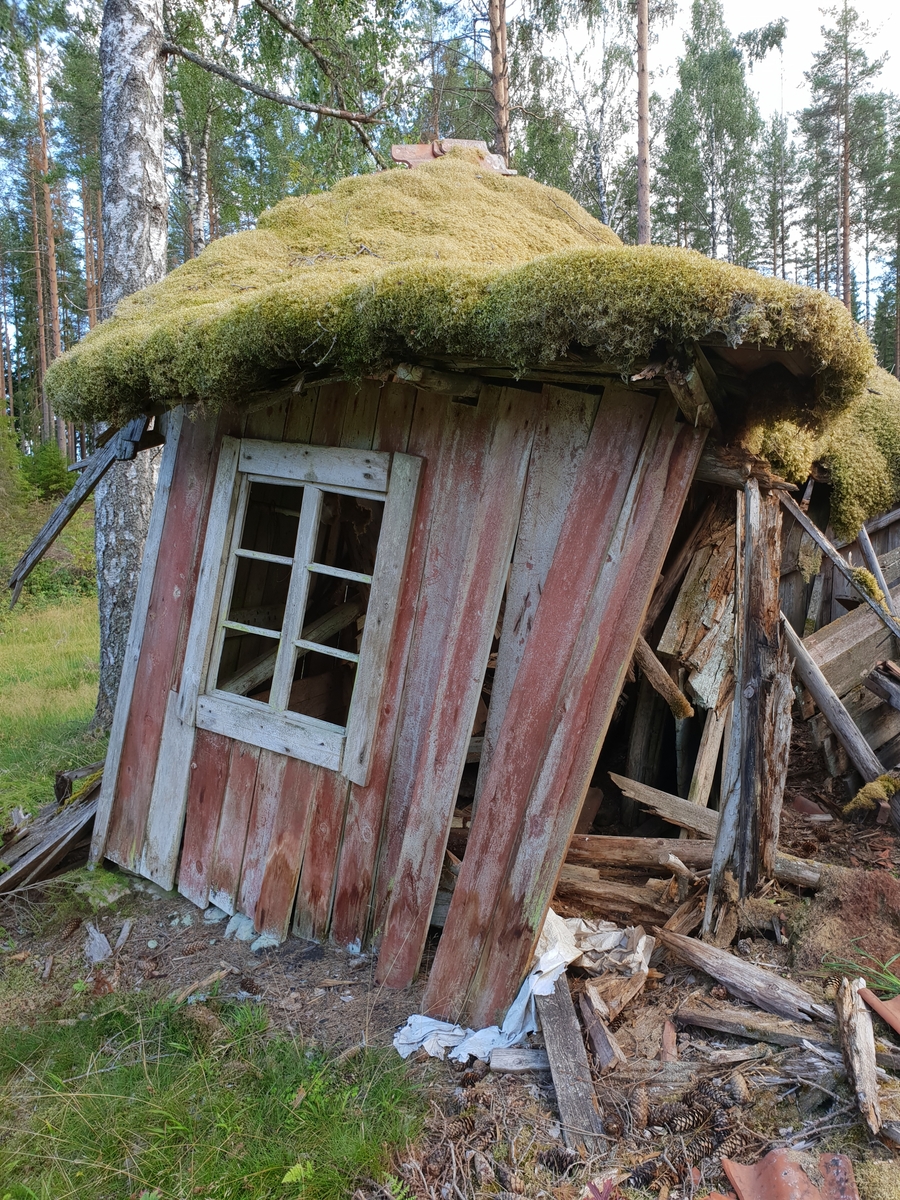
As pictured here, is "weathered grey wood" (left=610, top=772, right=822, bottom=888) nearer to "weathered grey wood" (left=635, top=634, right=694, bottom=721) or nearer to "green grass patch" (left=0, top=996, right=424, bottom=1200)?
"weathered grey wood" (left=635, top=634, right=694, bottom=721)

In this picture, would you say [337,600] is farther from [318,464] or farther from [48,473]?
[48,473]

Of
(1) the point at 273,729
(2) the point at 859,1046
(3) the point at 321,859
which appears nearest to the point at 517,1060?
(2) the point at 859,1046

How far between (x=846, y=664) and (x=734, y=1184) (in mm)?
3210

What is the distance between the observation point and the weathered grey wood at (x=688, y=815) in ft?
11.6

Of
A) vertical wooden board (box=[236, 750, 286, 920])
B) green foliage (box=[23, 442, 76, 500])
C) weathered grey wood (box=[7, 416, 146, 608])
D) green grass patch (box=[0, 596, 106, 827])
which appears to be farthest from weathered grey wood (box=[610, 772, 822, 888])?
green foliage (box=[23, 442, 76, 500])

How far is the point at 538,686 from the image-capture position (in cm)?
301

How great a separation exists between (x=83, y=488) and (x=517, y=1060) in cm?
365

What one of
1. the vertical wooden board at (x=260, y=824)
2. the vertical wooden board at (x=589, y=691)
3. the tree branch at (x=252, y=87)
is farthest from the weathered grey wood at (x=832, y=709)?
the tree branch at (x=252, y=87)

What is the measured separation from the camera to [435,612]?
334 centimetres

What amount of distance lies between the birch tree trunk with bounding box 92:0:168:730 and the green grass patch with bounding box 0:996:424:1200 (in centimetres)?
388

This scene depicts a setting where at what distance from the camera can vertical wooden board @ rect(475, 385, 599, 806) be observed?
9.89ft

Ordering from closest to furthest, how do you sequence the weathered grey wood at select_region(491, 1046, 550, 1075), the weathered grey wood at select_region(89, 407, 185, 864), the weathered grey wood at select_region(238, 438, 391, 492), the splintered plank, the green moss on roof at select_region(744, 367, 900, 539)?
the weathered grey wood at select_region(491, 1046, 550, 1075), the splintered plank, the weathered grey wood at select_region(238, 438, 391, 492), the weathered grey wood at select_region(89, 407, 185, 864), the green moss on roof at select_region(744, 367, 900, 539)

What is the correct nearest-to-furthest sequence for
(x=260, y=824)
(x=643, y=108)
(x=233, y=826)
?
(x=260, y=824)
(x=233, y=826)
(x=643, y=108)

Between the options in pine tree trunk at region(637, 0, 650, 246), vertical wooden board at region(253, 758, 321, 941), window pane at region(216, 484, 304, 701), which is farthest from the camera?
pine tree trunk at region(637, 0, 650, 246)
